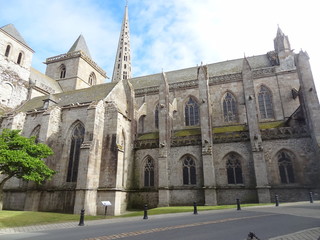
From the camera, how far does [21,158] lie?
15938 mm

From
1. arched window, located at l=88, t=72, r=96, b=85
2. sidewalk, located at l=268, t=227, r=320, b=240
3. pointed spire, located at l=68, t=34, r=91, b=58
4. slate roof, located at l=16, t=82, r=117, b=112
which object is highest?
pointed spire, located at l=68, t=34, r=91, b=58

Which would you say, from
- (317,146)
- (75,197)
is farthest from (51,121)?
(317,146)

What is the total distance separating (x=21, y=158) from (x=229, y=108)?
2132cm

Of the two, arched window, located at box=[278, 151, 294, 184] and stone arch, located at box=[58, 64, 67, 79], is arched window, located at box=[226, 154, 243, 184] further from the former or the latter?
stone arch, located at box=[58, 64, 67, 79]

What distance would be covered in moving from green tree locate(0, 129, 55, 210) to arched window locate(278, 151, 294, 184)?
19.4 meters

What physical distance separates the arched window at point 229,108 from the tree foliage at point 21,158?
19.0 m

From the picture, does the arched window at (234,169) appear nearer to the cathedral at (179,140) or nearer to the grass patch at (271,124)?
the cathedral at (179,140)

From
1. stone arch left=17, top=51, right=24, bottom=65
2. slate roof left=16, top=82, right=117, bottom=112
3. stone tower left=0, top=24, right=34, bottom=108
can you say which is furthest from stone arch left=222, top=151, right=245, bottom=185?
stone arch left=17, top=51, right=24, bottom=65

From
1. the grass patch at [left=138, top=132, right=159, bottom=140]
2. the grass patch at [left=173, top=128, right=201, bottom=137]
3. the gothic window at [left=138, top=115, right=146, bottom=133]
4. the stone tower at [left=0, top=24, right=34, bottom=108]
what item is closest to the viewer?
the grass patch at [left=173, top=128, right=201, bottom=137]

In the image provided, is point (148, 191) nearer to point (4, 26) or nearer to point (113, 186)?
point (113, 186)

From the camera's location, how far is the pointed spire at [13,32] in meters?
30.0

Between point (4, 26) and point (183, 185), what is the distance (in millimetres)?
31725

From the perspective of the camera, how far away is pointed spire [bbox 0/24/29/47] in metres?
30.0

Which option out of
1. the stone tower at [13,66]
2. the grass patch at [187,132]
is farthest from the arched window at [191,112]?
the stone tower at [13,66]
